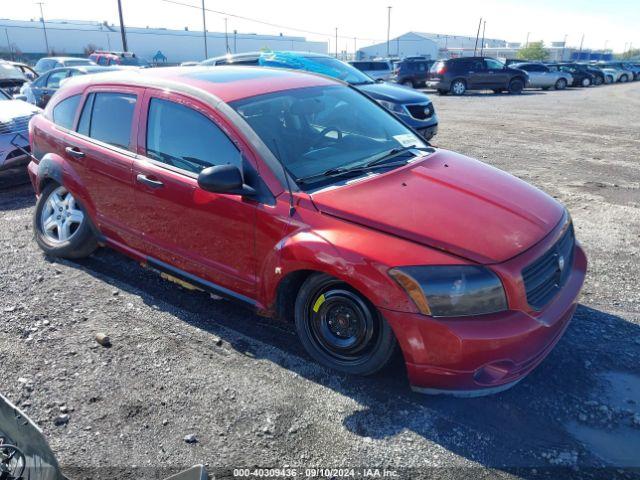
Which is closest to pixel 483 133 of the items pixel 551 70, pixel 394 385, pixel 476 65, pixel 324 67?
pixel 324 67

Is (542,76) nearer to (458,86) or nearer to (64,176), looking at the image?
(458,86)

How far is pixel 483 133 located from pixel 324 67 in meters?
4.41

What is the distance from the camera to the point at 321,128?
3.79m

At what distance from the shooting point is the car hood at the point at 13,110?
292 inches

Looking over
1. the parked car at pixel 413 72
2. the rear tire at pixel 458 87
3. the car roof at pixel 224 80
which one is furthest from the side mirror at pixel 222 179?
the parked car at pixel 413 72

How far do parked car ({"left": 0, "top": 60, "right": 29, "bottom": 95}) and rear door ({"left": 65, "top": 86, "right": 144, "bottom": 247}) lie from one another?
10924 millimetres

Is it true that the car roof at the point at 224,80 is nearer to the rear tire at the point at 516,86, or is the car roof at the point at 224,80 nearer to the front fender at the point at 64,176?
the front fender at the point at 64,176

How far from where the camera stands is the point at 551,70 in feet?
98.2

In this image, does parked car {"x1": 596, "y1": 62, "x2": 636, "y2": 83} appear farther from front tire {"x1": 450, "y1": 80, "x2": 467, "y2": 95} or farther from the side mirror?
the side mirror

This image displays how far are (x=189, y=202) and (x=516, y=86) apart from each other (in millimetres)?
25923

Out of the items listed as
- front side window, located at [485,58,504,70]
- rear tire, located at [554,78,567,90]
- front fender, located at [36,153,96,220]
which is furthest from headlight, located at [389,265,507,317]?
rear tire, located at [554,78,567,90]

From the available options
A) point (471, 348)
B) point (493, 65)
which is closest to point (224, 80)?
point (471, 348)

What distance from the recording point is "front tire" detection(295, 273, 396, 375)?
2.97 m

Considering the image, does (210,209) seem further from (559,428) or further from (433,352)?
(559,428)
